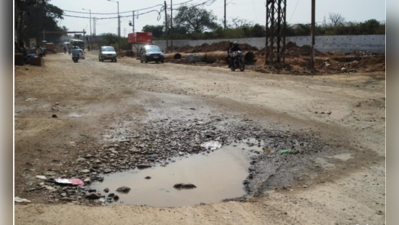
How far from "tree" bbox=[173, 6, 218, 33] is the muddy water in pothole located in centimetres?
5079

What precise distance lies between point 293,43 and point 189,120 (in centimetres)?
2367

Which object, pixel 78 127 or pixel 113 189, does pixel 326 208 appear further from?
pixel 78 127

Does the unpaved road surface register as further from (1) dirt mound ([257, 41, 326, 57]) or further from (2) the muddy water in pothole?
(1) dirt mound ([257, 41, 326, 57])

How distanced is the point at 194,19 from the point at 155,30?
6.14 meters

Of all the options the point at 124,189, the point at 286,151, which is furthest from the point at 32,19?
the point at 124,189

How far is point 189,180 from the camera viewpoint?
4.62 meters

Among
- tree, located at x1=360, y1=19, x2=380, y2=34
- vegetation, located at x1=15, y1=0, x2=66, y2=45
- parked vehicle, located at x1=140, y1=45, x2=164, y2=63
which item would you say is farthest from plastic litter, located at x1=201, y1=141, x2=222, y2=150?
parked vehicle, located at x1=140, y1=45, x2=164, y2=63

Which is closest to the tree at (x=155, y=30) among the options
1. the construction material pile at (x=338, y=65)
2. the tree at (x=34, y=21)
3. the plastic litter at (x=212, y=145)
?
the construction material pile at (x=338, y=65)

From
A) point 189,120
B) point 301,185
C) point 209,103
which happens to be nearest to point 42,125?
point 189,120

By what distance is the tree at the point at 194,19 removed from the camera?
2165 inches

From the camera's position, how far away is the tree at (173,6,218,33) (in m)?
55.0

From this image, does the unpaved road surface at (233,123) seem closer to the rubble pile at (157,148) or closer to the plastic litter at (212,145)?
the rubble pile at (157,148)

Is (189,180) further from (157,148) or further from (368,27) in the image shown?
(368,27)

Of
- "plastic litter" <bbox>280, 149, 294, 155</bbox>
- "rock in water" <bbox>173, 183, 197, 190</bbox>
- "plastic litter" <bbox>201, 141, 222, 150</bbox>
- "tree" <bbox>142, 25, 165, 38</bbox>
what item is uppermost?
"tree" <bbox>142, 25, 165, 38</bbox>
